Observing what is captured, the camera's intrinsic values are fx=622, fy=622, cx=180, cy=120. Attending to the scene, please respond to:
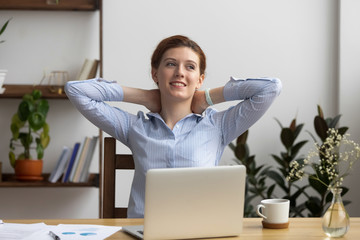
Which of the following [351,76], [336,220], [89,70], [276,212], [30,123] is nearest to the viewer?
[336,220]

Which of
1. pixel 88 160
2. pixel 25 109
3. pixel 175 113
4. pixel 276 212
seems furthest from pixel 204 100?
pixel 25 109

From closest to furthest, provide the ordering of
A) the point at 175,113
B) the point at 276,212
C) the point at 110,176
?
the point at 276,212
the point at 110,176
the point at 175,113

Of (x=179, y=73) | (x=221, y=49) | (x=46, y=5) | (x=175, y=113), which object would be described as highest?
(x=46, y=5)

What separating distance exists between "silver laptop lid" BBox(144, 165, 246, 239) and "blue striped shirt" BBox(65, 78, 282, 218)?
52 cm

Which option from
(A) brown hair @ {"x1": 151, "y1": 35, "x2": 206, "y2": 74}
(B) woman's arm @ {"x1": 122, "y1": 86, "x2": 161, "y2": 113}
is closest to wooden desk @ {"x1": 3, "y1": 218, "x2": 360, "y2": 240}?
(B) woman's arm @ {"x1": 122, "y1": 86, "x2": 161, "y2": 113}

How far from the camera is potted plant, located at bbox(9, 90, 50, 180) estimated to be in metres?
3.50

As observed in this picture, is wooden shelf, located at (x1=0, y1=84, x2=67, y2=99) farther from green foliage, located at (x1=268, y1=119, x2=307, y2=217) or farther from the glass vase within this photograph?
the glass vase

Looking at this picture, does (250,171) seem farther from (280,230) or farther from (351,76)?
(280,230)

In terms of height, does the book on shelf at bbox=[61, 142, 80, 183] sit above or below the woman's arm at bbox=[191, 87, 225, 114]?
below

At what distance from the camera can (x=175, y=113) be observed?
2.12 m

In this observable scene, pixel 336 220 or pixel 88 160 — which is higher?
pixel 336 220

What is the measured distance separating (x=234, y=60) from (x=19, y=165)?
141 centimetres

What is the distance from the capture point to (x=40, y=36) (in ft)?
12.3

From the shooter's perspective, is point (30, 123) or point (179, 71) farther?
point (30, 123)
